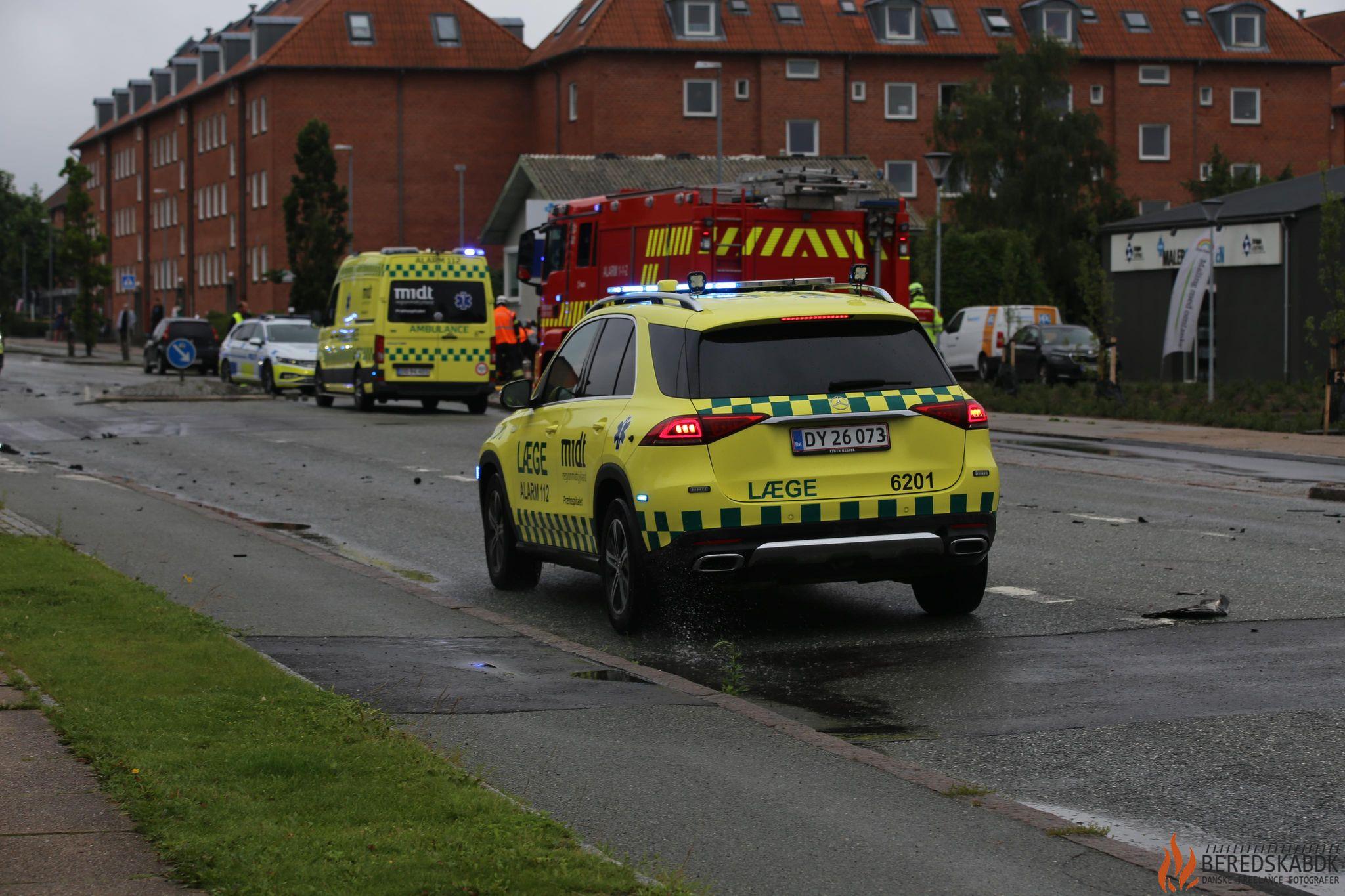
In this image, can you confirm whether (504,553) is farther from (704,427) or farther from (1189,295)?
(1189,295)

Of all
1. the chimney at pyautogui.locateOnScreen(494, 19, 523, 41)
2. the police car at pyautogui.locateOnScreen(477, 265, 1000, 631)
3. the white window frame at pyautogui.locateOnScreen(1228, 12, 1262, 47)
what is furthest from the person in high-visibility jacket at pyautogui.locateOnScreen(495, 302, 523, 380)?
the chimney at pyautogui.locateOnScreen(494, 19, 523, 41)

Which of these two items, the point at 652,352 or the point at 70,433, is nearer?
the point at 652,352

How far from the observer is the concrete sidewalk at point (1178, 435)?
22.9m

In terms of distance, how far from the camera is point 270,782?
566 cm

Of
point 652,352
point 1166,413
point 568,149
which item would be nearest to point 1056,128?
point 568,149

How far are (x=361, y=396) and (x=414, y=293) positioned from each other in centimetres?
222

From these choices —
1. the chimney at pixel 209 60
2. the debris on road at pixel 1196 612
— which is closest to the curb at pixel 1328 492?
the debris on road at pixel 1196 612

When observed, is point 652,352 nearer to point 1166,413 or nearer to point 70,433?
point 70,433

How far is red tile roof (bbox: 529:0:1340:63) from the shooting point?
7788 centimetres

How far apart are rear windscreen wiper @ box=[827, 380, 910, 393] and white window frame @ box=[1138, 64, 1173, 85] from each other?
77.9 metres

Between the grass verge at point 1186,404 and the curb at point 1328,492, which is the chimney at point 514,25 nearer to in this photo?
the grass verge at point 1186,404

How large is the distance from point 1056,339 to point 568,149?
139ft

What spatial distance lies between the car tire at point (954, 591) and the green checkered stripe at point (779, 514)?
623mm

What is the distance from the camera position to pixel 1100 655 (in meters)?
8.49
